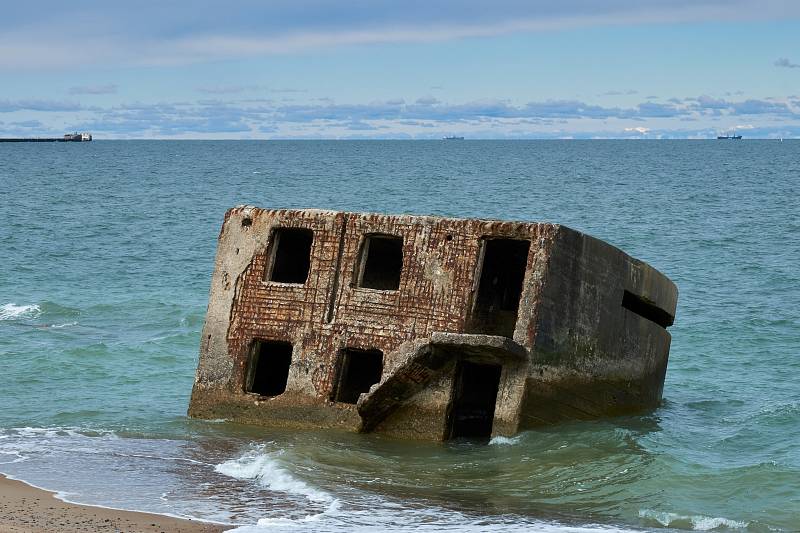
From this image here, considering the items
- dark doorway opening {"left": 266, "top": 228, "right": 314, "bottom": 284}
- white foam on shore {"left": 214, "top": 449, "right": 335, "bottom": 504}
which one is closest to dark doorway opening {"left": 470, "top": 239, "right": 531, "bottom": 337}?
dark doorway opening {"left": 266, "top": 228, "right": 314, "bottom": 284}

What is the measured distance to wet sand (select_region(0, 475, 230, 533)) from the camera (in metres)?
9.85

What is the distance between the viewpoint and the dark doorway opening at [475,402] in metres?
13.6

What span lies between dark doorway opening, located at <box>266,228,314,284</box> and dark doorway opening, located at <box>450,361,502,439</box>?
225 centimetres

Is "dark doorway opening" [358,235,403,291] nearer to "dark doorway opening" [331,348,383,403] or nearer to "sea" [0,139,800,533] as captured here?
"dark doorway opening" [331,348,383,403]

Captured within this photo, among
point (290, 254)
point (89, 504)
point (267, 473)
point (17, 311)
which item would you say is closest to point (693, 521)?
point (267, 473)

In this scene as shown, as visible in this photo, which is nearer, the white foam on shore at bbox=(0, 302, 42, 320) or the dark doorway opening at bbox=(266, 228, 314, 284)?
the dark doorway opening at bbox=(266, 228, 314, 284)

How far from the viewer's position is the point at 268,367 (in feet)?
47.1

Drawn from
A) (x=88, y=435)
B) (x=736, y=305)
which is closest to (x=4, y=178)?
(x=736, y=305)

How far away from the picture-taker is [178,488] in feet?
37.3

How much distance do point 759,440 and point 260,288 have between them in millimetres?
6304

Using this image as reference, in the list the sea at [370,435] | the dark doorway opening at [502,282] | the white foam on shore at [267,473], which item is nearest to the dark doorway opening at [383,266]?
the dark doorway opening at [502,282]

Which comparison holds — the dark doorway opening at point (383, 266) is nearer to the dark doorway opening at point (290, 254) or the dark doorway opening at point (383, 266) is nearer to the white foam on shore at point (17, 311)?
the dark doorway opening at point (290, 254)

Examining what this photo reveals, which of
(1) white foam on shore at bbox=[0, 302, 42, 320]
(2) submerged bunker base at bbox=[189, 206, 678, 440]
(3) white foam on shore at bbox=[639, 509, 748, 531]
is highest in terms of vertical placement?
(2) submerged bunker base at bbox=[189, 206, 678, 440]

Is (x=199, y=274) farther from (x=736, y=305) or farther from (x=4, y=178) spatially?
(x=4, y=178)
